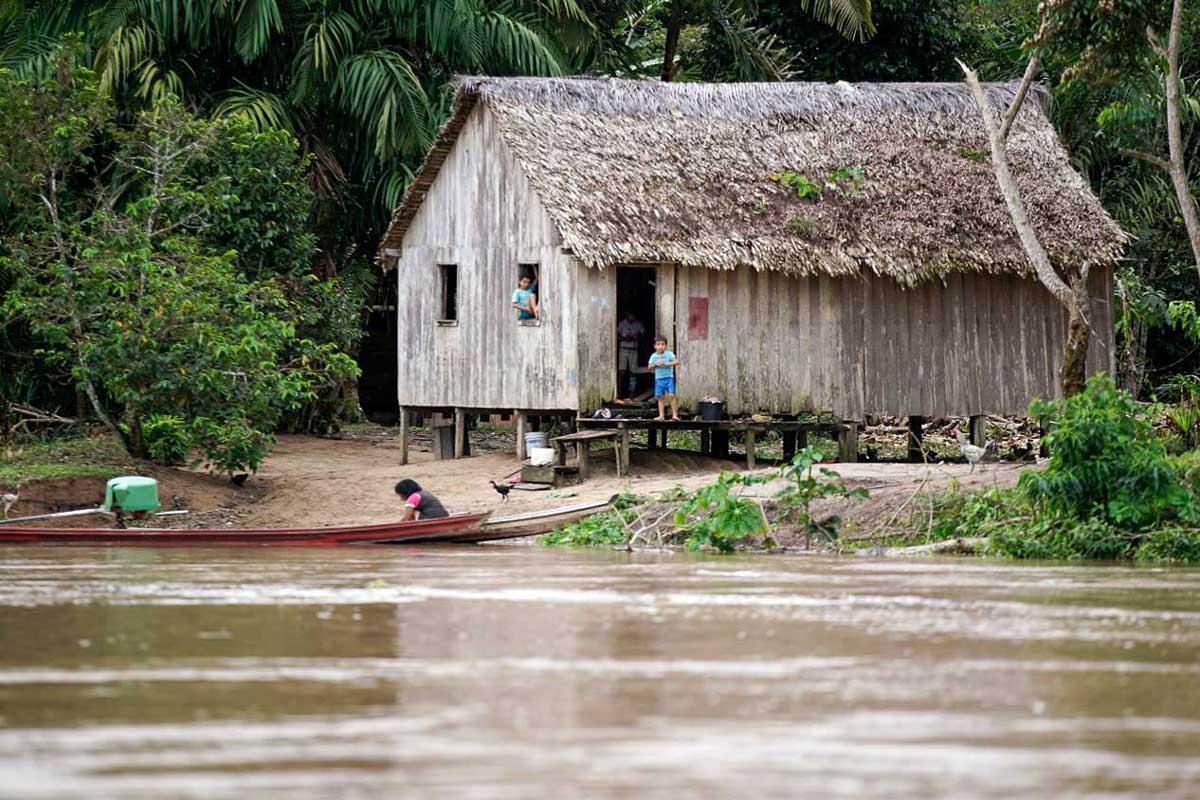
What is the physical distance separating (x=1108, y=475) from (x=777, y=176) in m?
8.13

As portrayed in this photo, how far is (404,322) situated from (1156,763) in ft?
56.4

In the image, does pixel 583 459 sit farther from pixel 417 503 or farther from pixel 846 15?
pixel 846 15

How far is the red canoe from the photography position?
15992mm

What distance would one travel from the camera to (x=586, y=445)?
20312 millimetres

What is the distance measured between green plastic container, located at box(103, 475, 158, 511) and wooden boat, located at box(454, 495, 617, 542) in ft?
9.77

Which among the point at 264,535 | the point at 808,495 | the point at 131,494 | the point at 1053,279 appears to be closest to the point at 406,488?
the point at 264,535

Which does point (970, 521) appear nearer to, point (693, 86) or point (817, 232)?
point (817, 232)

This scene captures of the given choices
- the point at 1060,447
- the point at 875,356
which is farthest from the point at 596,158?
the point at 1060,447

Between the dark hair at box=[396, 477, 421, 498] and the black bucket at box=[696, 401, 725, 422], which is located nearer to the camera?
the dark hair at box=[396, 477, 421, 498]

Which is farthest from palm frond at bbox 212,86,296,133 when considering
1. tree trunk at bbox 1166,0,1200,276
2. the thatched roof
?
tree trunk at bbox 1166,0,1200,276

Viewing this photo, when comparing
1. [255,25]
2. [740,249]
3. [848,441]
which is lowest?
[848,441]

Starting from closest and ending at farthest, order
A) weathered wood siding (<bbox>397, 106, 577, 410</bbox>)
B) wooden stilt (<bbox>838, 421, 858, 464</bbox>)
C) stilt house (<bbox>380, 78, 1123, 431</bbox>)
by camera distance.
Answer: stilt house (<bbox>380, 78, 1123, 431</bbox>), weathered wood siding (<bbox>397, 106, 577, 410</bbox>), wooden stilt (<bbox>838, 421, 858, 464</bbox>)

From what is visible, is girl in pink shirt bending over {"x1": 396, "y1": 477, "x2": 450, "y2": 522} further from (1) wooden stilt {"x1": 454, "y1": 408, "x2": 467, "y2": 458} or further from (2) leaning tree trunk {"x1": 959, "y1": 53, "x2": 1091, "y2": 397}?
(1) wooden stilt {"x1": 454, "y1": 408, "x2": 467, "y2": 458}

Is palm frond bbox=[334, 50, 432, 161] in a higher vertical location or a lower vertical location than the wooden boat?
higher
